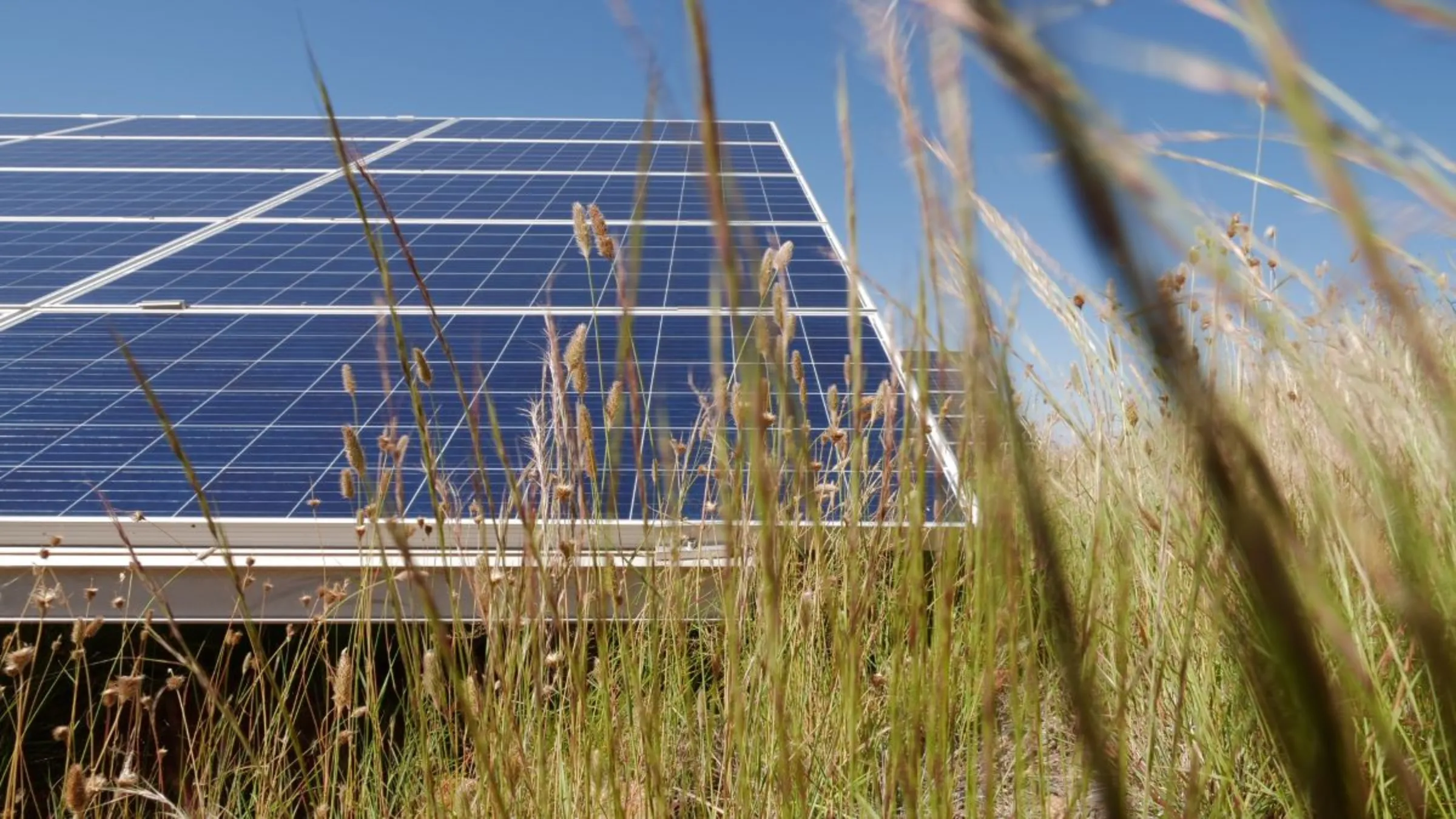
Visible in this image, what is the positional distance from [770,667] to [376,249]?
590mm

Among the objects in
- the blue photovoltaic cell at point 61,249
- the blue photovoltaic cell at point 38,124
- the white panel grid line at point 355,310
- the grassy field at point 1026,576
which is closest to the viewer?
the grassy field at point 1026,576

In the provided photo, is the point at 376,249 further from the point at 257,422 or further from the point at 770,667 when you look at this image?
the point at 257,422

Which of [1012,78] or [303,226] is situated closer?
[1012,78]

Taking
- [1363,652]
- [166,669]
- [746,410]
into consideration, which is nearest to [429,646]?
[166,669]

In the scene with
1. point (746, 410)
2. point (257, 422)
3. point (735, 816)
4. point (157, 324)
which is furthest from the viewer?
point (157, 324)

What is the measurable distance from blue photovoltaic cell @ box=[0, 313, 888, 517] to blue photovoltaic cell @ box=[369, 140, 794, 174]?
13.4 feet

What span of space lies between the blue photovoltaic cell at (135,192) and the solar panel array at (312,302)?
0.03 m

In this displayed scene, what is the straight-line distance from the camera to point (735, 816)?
1.50m

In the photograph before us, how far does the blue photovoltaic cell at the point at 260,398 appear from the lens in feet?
10.9

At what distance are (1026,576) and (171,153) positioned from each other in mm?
11142

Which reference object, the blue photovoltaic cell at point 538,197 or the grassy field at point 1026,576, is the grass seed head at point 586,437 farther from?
the blue photovoltaic cell at point 538,197

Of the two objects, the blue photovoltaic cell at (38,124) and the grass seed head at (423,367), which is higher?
the blue photovoltaic cell at (38,124)

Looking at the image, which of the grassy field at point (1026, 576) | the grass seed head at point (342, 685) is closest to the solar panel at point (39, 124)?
the grassy field at point (1026, 576)

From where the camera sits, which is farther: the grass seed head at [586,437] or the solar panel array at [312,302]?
the solar panel array at [312,302]
